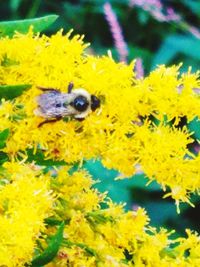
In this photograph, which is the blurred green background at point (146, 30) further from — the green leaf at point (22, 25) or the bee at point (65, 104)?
the bee at point (65, 104)

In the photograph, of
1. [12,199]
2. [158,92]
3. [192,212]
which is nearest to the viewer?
[12,199]

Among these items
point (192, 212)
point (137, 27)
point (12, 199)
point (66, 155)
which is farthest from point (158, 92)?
point (137, 27)

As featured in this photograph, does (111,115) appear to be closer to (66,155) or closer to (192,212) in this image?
(66,155)

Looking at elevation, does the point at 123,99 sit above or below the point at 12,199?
above

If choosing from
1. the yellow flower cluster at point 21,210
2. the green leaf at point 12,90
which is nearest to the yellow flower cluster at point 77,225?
the yellow flower cluster at point 21,210

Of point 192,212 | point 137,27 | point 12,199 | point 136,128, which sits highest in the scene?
point 136,128

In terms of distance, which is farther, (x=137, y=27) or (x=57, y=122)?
(x=137, y=27)

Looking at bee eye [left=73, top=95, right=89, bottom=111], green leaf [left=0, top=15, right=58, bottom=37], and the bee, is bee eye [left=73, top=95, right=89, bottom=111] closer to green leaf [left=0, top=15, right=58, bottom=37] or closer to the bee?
the bee

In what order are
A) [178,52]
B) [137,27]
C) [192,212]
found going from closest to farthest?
1. [192,212]
2. [178,52]
3. [137,27]
